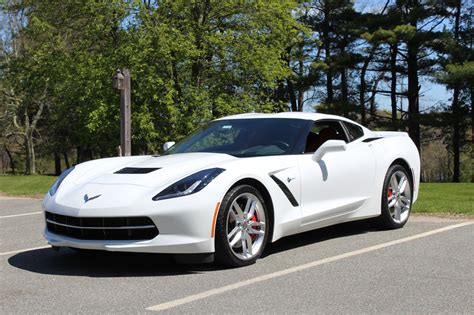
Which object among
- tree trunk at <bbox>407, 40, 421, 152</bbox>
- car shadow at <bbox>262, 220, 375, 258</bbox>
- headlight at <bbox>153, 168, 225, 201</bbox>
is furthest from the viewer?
tree trunk at <bbox>407, 40, 421, 152</bbox>

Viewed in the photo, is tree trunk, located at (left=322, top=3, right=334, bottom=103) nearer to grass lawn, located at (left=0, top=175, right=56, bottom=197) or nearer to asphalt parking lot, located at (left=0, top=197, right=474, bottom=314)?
grass lawn, located at (left=0, top=175, right=56, bottom=197)

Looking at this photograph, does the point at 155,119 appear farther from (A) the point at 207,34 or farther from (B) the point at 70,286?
(B) the point at 70,286

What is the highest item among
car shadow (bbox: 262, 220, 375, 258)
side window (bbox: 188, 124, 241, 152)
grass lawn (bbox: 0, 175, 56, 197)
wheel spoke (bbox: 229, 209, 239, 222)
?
side window (bbox: 188, 124, 241, 152)

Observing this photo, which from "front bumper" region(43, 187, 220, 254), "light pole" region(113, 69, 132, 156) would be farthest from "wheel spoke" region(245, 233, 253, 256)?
"light pole" region(113, 69, 132, 156)

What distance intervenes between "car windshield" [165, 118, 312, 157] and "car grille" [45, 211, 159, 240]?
136 cm

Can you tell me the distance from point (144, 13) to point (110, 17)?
4.99 feet

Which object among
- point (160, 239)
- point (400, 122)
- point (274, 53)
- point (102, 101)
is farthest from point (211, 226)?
point (400, 122)

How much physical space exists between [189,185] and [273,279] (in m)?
1.05

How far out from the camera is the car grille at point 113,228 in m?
4.76

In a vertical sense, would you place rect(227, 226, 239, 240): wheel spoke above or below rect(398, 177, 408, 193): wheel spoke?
below

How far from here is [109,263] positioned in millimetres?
5434

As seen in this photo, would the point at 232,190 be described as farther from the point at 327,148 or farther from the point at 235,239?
the point at 327,148

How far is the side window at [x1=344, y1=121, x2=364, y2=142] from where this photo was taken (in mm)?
6956

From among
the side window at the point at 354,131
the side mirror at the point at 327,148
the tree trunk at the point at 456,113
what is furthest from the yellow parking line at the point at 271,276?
the tree trunk at the point at 456,113
